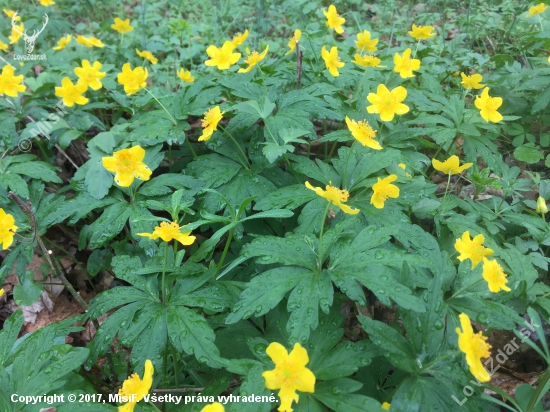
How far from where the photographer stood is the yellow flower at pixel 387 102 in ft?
7.66

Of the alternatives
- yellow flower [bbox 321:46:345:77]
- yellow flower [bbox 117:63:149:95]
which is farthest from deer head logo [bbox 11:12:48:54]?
yellow flower [bbox 321:46:345:77]

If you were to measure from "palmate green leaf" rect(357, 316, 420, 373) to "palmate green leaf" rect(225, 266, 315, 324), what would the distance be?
0.31 metres

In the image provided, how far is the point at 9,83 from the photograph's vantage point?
2857mm

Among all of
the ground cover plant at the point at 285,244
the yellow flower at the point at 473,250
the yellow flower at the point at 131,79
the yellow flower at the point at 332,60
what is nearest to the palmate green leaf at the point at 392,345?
the ground cover plant at the point at 285,244

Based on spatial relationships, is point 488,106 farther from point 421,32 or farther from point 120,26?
point 120,26

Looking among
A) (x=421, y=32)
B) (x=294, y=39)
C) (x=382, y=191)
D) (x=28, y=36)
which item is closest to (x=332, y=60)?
(x=294, y=39)

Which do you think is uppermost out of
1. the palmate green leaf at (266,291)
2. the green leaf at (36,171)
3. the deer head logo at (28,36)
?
the deer head logo at (28,36)

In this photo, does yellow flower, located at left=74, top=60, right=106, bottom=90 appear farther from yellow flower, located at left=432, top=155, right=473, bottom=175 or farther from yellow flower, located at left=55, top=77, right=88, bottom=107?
yellow flower, located at left=432, top=155, right=473, bottom=175

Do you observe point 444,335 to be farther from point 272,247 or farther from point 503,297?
point 272,247

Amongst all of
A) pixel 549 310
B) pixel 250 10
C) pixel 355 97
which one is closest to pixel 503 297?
pixel 549 310

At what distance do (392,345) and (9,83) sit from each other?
3017 millimetres

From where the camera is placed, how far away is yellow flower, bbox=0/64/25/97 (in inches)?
110

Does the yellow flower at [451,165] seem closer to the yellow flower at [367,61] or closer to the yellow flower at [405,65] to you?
the yellow flower at [405,65]

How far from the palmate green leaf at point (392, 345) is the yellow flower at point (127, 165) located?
1.31m
